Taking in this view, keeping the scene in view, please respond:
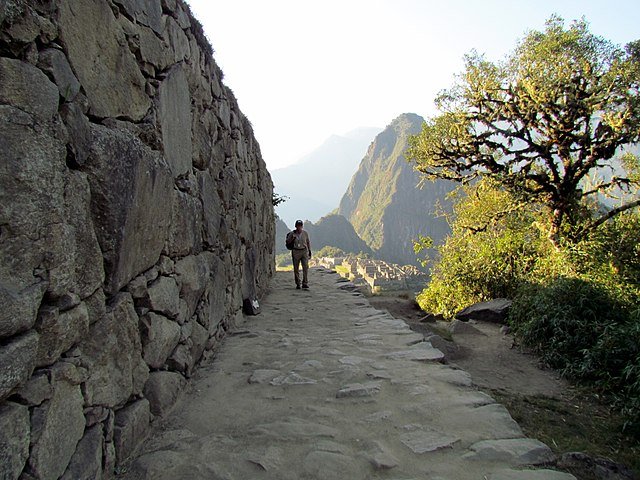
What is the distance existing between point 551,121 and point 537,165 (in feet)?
4.55

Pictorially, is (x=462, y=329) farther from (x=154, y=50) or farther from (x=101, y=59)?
(x=101, y=59)

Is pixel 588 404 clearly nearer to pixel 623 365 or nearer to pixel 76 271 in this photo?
pixel 623 365

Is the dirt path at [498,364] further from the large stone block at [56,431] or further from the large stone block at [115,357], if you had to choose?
the large stone block at [56,431]

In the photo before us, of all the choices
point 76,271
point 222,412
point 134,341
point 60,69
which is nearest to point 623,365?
point 222,412

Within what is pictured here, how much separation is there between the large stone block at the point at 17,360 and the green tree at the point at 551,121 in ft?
30.9

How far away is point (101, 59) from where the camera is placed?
6.66ft

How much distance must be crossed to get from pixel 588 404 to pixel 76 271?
14.6 feet

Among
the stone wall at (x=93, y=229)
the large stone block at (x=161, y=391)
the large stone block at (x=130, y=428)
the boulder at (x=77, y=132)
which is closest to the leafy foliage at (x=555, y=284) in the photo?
the large stone block at (x=161, y=391)

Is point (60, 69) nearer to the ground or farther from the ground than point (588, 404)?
farther from the ground

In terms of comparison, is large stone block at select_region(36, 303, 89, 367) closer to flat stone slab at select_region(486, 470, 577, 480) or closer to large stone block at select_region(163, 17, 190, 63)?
flat stone slab at select_region(486, 470, 577, 480)

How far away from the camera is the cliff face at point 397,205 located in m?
99.1

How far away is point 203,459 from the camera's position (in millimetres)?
2121

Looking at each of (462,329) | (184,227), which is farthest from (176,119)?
(462,329)

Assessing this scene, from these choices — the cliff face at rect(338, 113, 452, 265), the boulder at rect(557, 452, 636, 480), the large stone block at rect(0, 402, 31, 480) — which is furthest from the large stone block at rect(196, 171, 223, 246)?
the cliff face at rect(338, 113, 452, 265)
